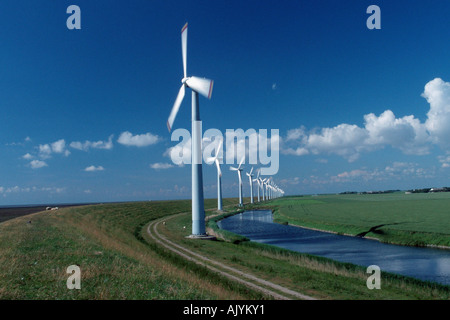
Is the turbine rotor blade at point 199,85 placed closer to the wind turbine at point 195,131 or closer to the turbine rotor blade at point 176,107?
the wind turbine at point 195,131

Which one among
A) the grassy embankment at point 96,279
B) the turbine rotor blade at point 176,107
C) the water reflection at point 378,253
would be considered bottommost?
the water reflection at point 378,253

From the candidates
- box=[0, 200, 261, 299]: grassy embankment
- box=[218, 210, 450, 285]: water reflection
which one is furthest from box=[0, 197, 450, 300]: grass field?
box=[218, 210, 450, 285]: water reflection

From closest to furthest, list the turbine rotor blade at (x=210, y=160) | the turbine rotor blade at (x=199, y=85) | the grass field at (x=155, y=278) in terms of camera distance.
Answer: the grass field at (x=155, y=278) < the turbine rotor blade at (x=199, y=85) < the turbine rotor blade at (x=210, y=160)

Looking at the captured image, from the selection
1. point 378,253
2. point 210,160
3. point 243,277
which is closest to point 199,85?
point 243,277

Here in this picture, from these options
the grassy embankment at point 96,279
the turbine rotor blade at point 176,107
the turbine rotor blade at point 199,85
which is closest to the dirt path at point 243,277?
the grassy embankment at point 96,279

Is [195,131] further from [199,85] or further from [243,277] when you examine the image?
[243,277]

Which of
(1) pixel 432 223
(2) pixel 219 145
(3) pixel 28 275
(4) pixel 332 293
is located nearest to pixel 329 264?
(4) pixel 332 293

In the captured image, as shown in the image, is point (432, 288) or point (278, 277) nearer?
point (432, 288)

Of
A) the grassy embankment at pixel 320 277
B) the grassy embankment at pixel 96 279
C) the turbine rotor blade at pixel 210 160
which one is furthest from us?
the turbine rotor blade at pixel 210 160
